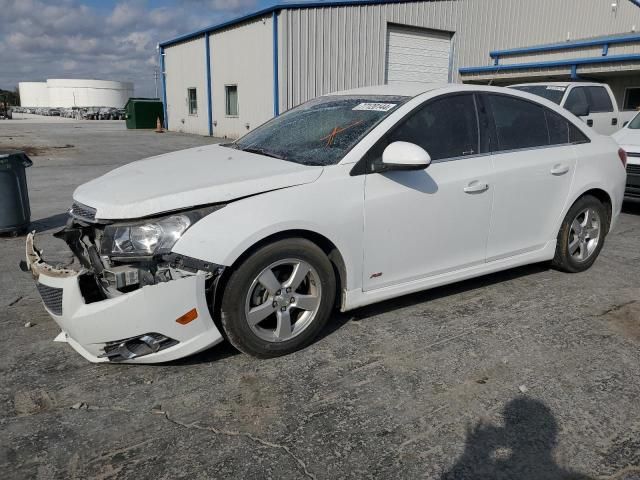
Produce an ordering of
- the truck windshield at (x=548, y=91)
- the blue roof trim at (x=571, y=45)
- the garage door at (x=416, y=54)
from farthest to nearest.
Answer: the garage door at (x=416, y=54)
the blue roof trim at (x=571, y=45)
the truck windshield at (x=548, y=91)

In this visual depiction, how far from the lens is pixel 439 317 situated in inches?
159

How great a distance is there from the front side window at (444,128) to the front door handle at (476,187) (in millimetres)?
231

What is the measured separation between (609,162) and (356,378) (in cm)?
340

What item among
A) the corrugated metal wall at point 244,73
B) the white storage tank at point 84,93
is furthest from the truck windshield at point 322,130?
the white storage tank at point 84,93

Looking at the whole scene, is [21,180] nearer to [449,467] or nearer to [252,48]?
[449,467]

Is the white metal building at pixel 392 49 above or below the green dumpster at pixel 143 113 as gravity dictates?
above

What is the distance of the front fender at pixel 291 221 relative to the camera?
2.96m

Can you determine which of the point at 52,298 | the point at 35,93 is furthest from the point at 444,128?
the point at 35,93

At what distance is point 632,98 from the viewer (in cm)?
1869

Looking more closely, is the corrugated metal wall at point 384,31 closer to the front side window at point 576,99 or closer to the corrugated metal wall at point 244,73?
the corrugated metal wall at point 244,73

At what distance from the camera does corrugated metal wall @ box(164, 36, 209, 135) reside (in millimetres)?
25142

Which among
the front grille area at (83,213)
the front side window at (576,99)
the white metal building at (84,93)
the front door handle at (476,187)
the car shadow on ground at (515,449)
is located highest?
the white metal building at (84,93)

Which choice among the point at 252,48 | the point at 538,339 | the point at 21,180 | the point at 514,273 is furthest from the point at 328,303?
the point at 252,48

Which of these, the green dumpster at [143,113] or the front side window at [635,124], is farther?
the green dumpster at [143,113]
